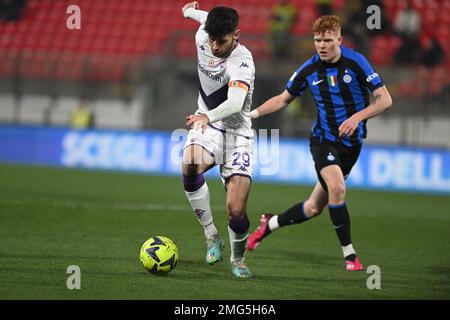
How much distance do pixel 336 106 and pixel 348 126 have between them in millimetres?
638

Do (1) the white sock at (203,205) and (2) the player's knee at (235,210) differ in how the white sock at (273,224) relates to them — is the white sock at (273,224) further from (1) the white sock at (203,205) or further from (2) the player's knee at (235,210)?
(2) the player's knee at (235,210)

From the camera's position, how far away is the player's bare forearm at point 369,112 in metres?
7.65

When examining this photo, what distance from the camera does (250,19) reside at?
22656mm

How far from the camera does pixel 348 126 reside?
25.1 feet

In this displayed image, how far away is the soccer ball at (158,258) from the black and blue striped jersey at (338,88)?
7.10 ft

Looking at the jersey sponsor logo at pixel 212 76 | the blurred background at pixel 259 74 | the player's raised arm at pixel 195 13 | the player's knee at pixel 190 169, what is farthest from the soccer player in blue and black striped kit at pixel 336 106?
the blurred background at pixel 259 74

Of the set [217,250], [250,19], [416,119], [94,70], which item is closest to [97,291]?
[217,250]

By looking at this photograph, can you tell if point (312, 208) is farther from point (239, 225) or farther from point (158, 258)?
point (158, 258)

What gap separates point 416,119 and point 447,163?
1578 millimetres

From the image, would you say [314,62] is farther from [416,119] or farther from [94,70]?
[94,70]

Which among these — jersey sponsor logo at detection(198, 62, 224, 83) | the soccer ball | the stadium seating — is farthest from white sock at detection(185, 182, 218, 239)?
the stadium seating

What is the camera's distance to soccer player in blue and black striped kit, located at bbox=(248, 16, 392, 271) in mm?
7875

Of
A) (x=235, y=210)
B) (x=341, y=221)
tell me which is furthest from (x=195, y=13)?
(x=341, y=221)

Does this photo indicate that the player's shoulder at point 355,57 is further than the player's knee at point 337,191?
Yes
